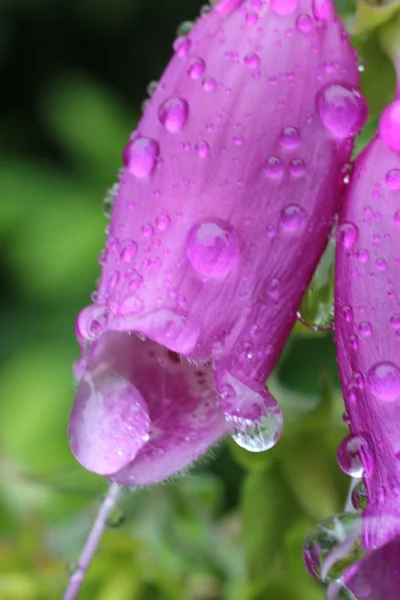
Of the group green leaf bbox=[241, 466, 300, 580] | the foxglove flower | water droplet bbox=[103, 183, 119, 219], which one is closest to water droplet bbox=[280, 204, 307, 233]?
the foxglove flower

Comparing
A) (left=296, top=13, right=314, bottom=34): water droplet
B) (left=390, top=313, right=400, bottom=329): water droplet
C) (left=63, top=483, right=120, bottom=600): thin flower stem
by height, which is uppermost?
(left=296, top=13, right=314, bottom=34): water droplet

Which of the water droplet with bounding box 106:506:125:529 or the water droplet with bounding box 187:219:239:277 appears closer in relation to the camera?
the water droplet with bounding box 187:219:239:277

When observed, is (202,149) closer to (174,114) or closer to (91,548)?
(174,114)

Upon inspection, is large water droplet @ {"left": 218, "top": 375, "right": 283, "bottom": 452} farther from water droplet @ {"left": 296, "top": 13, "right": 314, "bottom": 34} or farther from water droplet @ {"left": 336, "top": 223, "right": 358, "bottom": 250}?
water droplet @ {"left": 296, "top": 13, "right": 314, "bottom": 34}

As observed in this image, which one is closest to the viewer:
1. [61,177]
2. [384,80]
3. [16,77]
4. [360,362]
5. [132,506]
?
[360,362]

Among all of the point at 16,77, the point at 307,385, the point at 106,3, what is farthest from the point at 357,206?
the point at 16,77

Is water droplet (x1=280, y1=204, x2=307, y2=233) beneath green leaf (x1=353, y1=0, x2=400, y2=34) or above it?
beneath

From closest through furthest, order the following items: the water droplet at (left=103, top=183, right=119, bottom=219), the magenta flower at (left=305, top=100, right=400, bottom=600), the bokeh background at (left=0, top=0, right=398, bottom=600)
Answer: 1. the magenta flower at (left=305, top=100, right=400, bottom=600)
2. the water droplet at (left=103, top=183, right=119, bottom=219)
3. the bokeh background at (left=0, top=0, right=398, bottom=600)

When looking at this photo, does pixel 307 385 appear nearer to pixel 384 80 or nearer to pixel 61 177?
pixel 61 177
